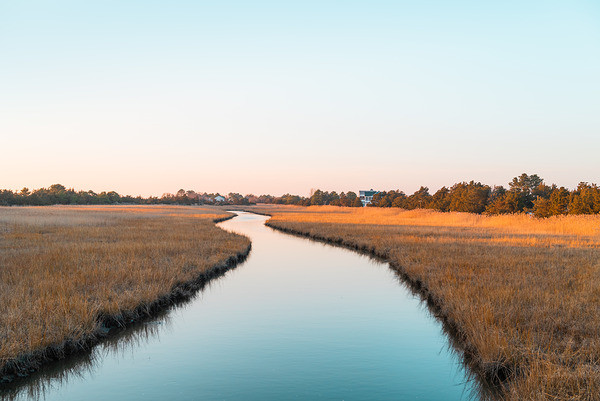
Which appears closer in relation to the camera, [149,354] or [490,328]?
[490,328]

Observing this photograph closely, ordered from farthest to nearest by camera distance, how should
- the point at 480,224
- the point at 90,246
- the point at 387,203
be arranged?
the point at 387,203, the point at 480,224, the point at 90,246

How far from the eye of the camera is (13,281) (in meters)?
12.9

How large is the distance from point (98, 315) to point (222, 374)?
14.8 feet

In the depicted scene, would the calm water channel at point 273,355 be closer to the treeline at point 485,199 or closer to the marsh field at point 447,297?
the marsh field at point 447,297

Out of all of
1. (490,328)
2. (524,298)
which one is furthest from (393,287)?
(490,328)

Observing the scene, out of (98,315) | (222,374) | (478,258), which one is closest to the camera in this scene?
(222,374)

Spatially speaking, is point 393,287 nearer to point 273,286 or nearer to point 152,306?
point 273,286

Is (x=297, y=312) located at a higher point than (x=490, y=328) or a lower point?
lower

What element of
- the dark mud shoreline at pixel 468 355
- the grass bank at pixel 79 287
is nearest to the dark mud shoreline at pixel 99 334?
the grass bank at pixel 79 287

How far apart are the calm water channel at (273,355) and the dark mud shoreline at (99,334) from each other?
0.83 ft

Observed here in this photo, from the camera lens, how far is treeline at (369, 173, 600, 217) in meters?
43.2

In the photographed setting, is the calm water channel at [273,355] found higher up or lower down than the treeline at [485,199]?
lower down

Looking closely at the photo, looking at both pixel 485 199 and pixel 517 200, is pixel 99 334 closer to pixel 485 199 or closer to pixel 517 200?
pixel 517 200

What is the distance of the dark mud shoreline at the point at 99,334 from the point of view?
305 inches
